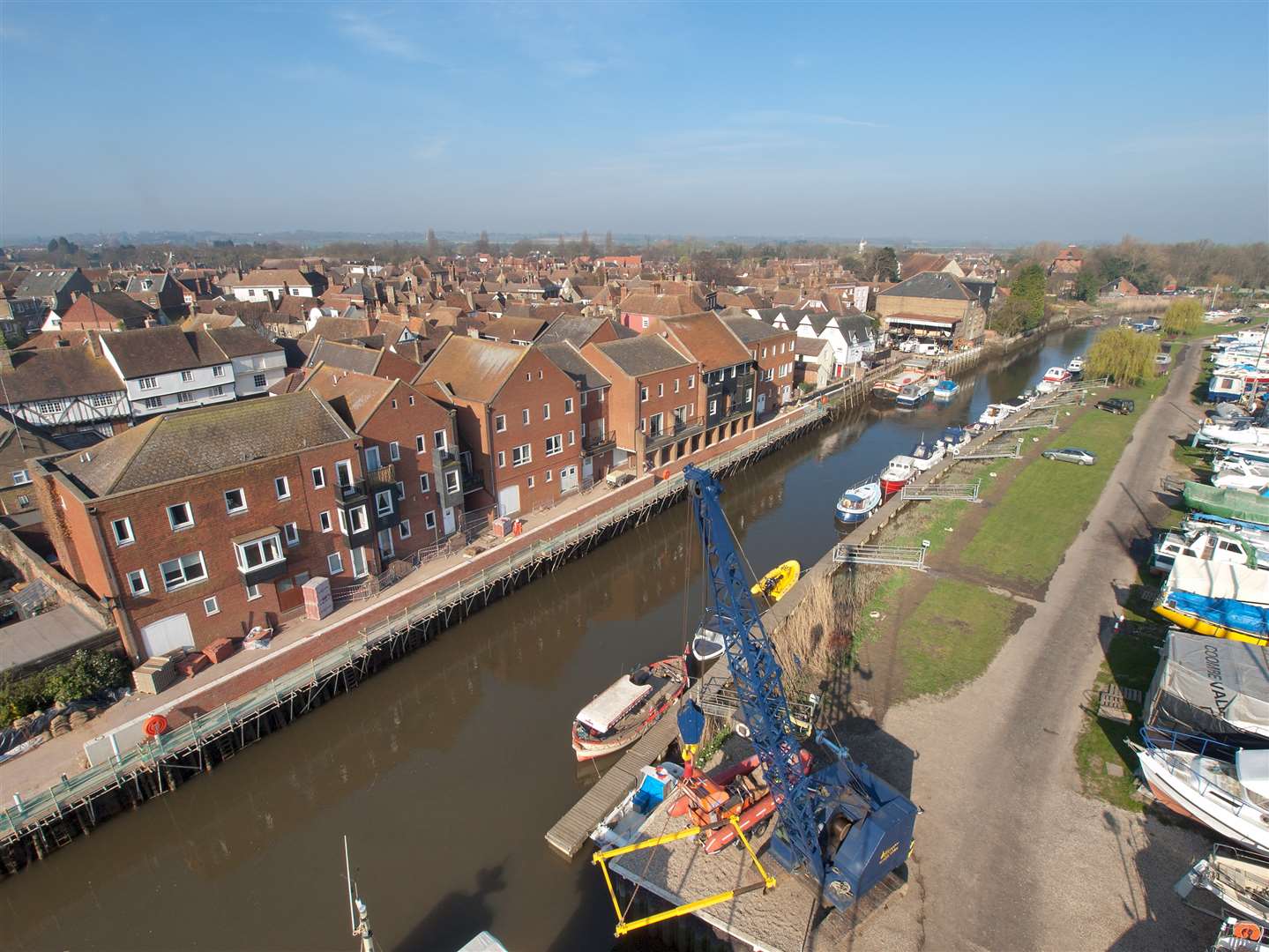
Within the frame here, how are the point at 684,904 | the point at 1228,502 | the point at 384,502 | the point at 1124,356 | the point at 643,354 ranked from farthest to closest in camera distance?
the point at 1124,356
the point at 643,354
the point at 1228,502
the point at 384,502
the point at 684,904

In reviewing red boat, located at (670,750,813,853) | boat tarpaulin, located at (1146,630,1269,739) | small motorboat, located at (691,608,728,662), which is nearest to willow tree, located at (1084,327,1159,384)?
boat tarpaulin, located at (1146,630,1269,739)

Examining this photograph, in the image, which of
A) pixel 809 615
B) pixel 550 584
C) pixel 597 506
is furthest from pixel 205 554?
pixel 809 615

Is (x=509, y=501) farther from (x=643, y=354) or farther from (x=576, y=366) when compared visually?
(x=643, y=354)

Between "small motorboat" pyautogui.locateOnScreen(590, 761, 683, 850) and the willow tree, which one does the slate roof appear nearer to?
"small motorboat" pyautogui.locateOnScreen(590, 761, 683, 850)

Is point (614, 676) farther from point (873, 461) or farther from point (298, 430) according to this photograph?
point (873, 461)

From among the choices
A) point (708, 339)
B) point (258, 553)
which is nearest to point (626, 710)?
point (258, 553)

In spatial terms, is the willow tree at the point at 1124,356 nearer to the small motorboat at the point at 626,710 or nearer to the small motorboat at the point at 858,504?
the small motorboat at the point at 858,504
